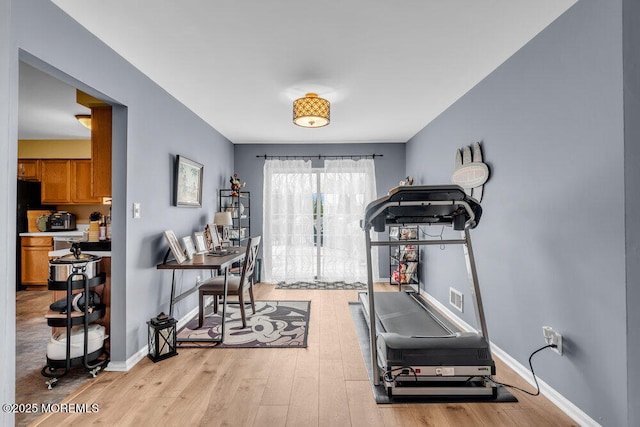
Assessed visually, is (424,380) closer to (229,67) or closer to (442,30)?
(442,30)

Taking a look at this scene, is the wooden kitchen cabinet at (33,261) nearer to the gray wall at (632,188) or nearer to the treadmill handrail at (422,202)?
the treadmill handrail at (422,202)

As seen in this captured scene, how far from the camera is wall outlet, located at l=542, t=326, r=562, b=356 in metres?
1.95

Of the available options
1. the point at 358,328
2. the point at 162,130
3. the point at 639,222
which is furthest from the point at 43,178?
the point at 639,222

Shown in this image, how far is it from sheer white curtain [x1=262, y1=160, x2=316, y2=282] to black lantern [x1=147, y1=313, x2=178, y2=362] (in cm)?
276

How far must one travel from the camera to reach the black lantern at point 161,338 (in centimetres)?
263

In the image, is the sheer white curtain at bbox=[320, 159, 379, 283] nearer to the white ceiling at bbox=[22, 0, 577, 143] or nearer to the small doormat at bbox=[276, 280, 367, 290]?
the small doormat at bbox=[276, 280, 367, 290]

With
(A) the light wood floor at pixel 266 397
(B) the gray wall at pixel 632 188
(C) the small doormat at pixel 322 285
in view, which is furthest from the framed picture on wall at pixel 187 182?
(B) the gray wall at pixel 632 188

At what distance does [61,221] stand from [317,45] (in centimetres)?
519

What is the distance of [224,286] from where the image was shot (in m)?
3.09

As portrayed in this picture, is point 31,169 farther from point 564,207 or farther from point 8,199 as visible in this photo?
point 564,207

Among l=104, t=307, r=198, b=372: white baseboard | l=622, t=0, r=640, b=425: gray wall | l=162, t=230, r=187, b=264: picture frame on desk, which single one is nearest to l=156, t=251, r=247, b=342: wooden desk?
l=162, t=230, r=187, b=264: picture frame on desk

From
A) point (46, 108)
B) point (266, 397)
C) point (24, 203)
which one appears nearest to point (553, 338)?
point (266, 397)

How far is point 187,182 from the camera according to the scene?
358 cm

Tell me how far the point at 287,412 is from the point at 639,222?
2182mm
